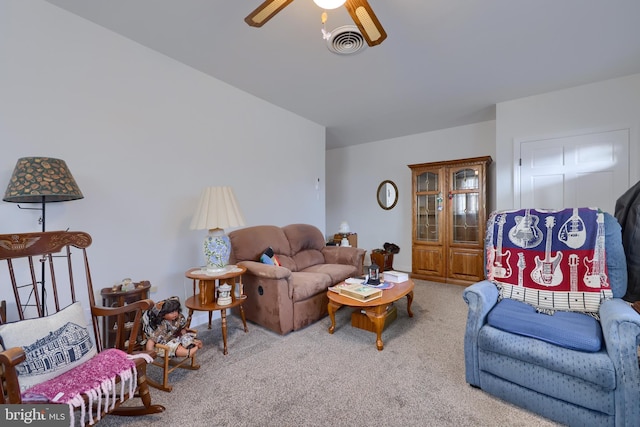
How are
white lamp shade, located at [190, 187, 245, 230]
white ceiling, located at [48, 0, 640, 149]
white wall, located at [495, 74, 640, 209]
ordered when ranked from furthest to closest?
white wall, located at [495, 74, 640, 209]
white lamp shade, located at [190, 187, 245, 230]
white ceiling, located at [48, 0, 640, 149]

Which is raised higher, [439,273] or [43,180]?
[43,180]

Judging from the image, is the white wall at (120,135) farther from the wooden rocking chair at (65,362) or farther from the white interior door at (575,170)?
the white interior door at (575,170)

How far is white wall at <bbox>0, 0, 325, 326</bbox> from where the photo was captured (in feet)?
5.95

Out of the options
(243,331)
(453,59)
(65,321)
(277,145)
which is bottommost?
(243,331)

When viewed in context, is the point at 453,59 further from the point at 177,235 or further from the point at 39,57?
the point at 39,57

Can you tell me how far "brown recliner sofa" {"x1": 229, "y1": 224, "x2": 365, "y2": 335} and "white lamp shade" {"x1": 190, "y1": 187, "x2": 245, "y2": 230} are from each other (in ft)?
1.73

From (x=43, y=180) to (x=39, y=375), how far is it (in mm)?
1059

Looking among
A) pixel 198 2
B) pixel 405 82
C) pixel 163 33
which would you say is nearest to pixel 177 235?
pixel 163 33

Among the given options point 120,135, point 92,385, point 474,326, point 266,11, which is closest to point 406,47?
point 266,11


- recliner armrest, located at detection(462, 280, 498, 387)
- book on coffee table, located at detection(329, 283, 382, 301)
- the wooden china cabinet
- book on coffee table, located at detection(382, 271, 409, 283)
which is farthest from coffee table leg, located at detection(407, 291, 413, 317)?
the wooden china cabinet

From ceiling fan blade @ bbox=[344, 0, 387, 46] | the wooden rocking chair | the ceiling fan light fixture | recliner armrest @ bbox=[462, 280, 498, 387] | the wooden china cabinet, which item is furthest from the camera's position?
the wooden china cabinet

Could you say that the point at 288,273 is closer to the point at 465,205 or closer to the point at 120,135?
the point at 120,135

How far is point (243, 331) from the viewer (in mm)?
2521

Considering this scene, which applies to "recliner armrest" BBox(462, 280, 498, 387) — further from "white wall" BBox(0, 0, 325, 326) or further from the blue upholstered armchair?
"white wall" BBox(0, 0, 325, 326)
